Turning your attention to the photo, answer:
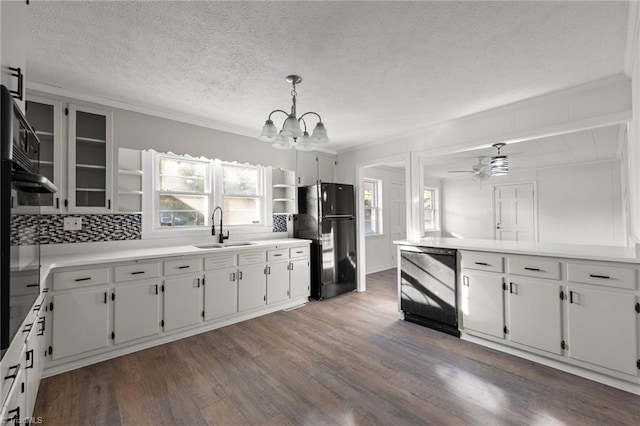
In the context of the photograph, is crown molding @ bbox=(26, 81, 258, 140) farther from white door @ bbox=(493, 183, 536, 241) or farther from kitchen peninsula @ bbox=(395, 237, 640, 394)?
white door @ bbox=(493, 183, 536, 241)

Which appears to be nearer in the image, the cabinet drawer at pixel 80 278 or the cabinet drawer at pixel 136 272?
the cabinet drawer at pixel 80 278

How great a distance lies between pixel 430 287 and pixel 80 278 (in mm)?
3415

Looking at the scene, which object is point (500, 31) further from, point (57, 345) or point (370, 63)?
point (57, 345)

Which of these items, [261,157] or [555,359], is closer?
[555,359]

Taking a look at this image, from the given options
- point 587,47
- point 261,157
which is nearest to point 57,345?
point 261,157

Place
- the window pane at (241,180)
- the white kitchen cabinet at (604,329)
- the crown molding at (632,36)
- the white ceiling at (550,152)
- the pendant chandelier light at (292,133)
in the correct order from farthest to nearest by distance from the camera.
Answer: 1. the white ceiling at (550,152)
2. the window pane at (241,180)
3. the pendant chandelier light at (292,133)
4. the white kitchen cabinet at (604,329)
5. the crown molding at (632,36)

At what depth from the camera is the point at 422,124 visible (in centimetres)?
368

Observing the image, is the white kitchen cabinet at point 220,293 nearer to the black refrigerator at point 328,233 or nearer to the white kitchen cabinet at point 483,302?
the black refrigerator at point 328,233

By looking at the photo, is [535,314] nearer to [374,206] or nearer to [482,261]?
[482,261]

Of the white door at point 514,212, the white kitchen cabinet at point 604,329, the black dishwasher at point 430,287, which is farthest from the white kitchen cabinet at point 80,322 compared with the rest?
the white door at point 514,212

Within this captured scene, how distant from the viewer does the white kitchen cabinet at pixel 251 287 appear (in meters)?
3.39

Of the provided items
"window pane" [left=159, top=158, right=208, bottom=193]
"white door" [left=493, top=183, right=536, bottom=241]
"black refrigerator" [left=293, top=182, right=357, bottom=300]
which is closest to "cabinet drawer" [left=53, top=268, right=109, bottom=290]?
"window pane" [left=159, top=158, right=208, bottom=193]

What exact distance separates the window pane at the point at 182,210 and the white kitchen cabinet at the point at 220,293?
34.8 inches

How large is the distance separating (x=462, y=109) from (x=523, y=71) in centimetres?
82
